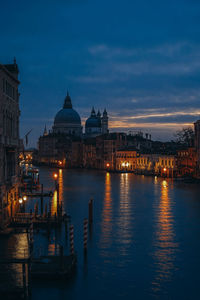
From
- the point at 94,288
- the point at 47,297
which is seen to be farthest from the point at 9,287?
the point at 94,288

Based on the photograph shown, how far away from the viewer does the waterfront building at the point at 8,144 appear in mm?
21359

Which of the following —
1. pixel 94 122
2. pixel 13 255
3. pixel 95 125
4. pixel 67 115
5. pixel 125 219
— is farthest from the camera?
pixel 94 122

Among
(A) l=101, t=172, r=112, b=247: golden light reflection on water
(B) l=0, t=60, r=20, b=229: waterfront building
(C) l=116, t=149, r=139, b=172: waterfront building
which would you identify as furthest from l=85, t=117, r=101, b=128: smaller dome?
(B) l=0, t=60, r=20, b=229: waterfront building

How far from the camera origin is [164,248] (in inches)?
857

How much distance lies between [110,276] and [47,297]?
327 centimetres

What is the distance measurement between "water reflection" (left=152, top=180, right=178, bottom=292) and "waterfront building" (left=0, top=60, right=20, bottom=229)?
7.54 m

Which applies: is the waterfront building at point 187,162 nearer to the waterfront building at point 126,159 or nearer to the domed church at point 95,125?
the waterfront building at point 126,159

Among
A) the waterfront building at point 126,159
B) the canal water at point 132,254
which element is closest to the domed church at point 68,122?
the waterfront building at point 126,159

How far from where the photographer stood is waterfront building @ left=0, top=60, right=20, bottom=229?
70.1 feet

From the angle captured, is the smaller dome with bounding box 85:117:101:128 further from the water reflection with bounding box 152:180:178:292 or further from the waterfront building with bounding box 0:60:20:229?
the waterfront building with bounding box 0:60:20:229

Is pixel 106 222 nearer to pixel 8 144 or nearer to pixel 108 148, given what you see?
pixel 8 144

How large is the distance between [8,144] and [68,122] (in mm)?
149219

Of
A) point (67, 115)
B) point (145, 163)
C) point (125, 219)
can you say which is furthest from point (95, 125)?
point (125, 219)

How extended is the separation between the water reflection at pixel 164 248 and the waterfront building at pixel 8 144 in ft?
24.7
